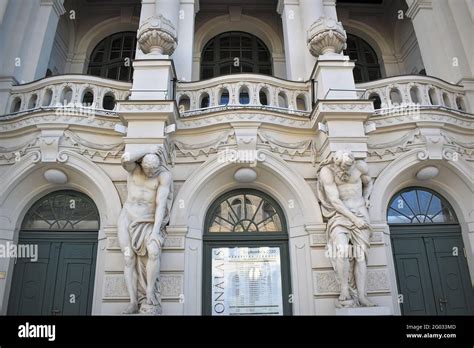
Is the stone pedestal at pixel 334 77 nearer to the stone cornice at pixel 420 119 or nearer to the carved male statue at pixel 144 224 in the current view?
the stone cornice at pixel 420 119

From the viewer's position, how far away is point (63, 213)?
30.1ft

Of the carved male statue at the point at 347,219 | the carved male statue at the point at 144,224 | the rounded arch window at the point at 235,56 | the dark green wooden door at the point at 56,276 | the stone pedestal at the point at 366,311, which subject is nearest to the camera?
the stone pedestal at the point at 366,311

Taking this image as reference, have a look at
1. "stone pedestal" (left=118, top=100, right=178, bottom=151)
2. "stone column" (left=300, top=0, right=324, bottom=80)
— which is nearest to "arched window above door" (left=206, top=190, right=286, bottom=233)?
"stone pedestal" (left=118, top=100, right=178, bottom=151)

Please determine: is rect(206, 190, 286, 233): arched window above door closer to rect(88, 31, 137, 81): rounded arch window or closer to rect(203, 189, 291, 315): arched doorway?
rect(203, 189, 291, 315): arched doorway

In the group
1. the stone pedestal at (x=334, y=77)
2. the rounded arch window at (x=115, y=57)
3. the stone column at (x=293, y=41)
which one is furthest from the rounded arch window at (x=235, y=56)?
the stone pedestal at (x=334, y=77)

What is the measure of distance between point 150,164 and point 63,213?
113 inches

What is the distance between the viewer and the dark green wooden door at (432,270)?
8.52 metres

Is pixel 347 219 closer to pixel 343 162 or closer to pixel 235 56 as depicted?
pixel 343 162

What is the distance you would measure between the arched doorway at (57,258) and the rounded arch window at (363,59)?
9152 millimetres

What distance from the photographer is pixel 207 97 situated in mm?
9852

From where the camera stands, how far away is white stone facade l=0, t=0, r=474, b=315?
26.7 feet

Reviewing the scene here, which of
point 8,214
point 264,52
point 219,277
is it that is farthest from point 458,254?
point 8,214

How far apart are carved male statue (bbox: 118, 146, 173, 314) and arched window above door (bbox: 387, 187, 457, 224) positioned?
487cm
